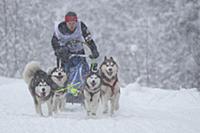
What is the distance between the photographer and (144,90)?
10.5 m

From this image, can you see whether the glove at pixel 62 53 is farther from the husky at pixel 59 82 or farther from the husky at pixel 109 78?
the husky at pixel 109 78

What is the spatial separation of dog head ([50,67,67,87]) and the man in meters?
0.43

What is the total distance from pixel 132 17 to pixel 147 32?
Answer: 278 centimetres

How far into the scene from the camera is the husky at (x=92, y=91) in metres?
6.47

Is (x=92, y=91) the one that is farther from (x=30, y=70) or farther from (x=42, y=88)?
(x=30, y=70)

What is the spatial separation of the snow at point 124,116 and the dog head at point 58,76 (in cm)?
65

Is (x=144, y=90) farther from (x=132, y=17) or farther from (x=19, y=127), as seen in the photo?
(x=132, y=17)

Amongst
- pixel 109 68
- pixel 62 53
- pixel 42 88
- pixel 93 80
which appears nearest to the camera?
pixel 93 80

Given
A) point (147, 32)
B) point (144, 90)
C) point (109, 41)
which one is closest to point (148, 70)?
point (147, 32)

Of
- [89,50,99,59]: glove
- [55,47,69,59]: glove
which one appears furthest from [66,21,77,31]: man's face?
[89,50,99,59]: glove

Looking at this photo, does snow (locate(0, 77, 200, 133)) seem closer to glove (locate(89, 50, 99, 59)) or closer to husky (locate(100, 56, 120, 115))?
husky (locate(100, 56, 120, 115))

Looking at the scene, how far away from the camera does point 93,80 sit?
6.45 meters

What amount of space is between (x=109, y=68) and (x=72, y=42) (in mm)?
1337

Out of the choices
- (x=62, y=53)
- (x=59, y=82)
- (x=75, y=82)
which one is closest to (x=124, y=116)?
(x=75, y=82)
